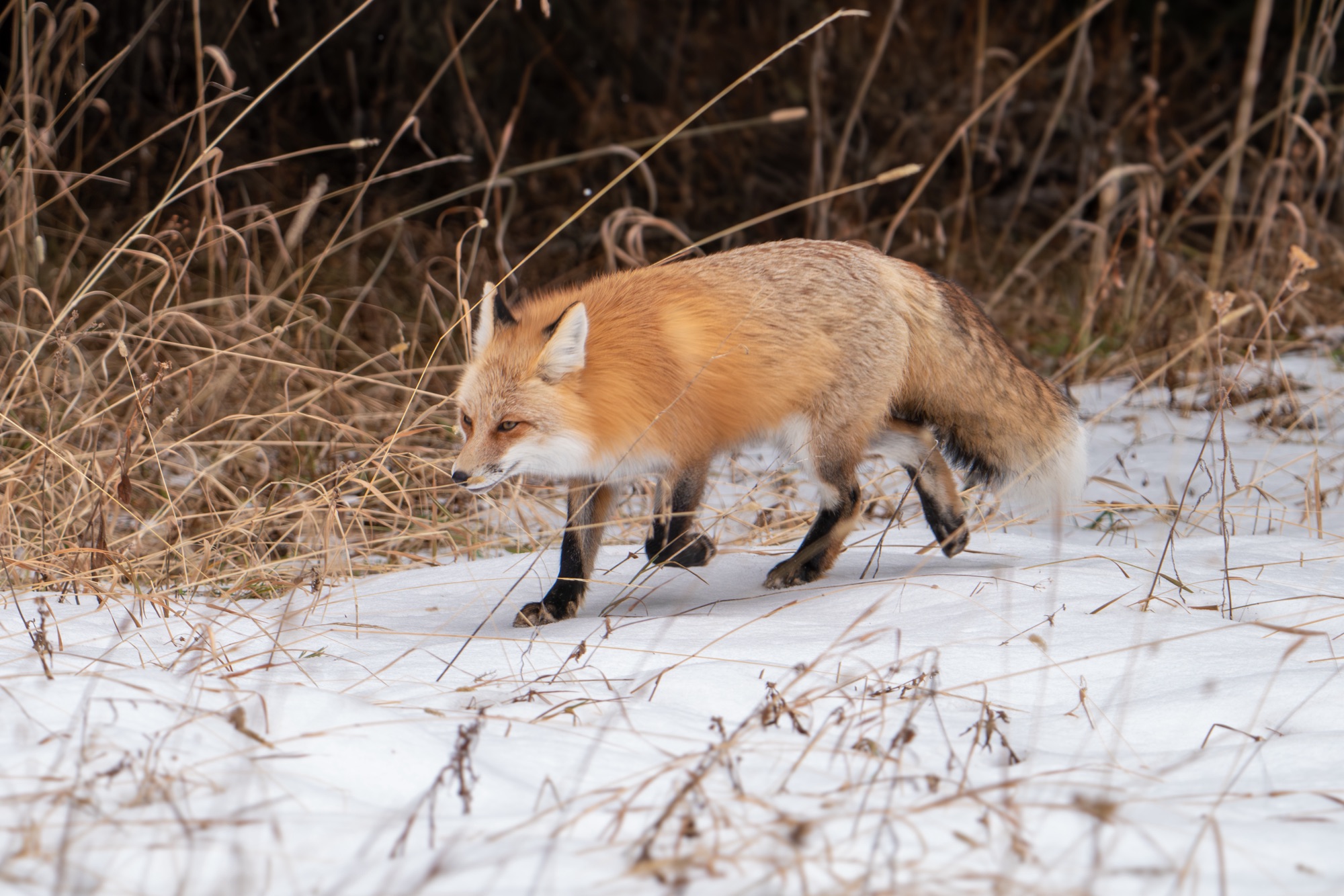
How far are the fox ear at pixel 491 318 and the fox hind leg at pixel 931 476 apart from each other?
119 centimetres

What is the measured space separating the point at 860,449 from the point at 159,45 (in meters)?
5.82

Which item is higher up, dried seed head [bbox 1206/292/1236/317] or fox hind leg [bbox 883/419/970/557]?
dried seed head [bbox 1206/292/1236/317]

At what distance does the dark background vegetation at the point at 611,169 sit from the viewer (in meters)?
5.20

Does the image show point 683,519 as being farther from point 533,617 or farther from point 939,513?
point 939,513

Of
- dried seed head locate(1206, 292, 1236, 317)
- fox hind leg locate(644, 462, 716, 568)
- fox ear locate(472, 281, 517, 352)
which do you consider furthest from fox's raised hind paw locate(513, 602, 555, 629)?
dried seed head locate(1206, 292, 1236, 317)

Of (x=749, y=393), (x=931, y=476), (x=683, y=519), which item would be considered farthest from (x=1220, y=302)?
(x=683, y=519)

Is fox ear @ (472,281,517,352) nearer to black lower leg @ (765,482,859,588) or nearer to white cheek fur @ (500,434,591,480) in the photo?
white cheek fur @ (500,434,591,480)

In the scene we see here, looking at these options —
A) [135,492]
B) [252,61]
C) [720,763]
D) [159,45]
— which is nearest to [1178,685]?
[720,763]

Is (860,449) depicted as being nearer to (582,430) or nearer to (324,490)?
(582,430)

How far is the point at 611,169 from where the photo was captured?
848 cm

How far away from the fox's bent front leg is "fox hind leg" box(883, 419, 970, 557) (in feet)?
3.05

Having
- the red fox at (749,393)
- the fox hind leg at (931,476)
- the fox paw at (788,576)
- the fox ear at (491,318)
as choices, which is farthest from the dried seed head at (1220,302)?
the fox ear at (491,318)

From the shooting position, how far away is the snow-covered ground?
Result: 4.88 ft

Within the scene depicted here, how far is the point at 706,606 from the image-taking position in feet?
10.2
